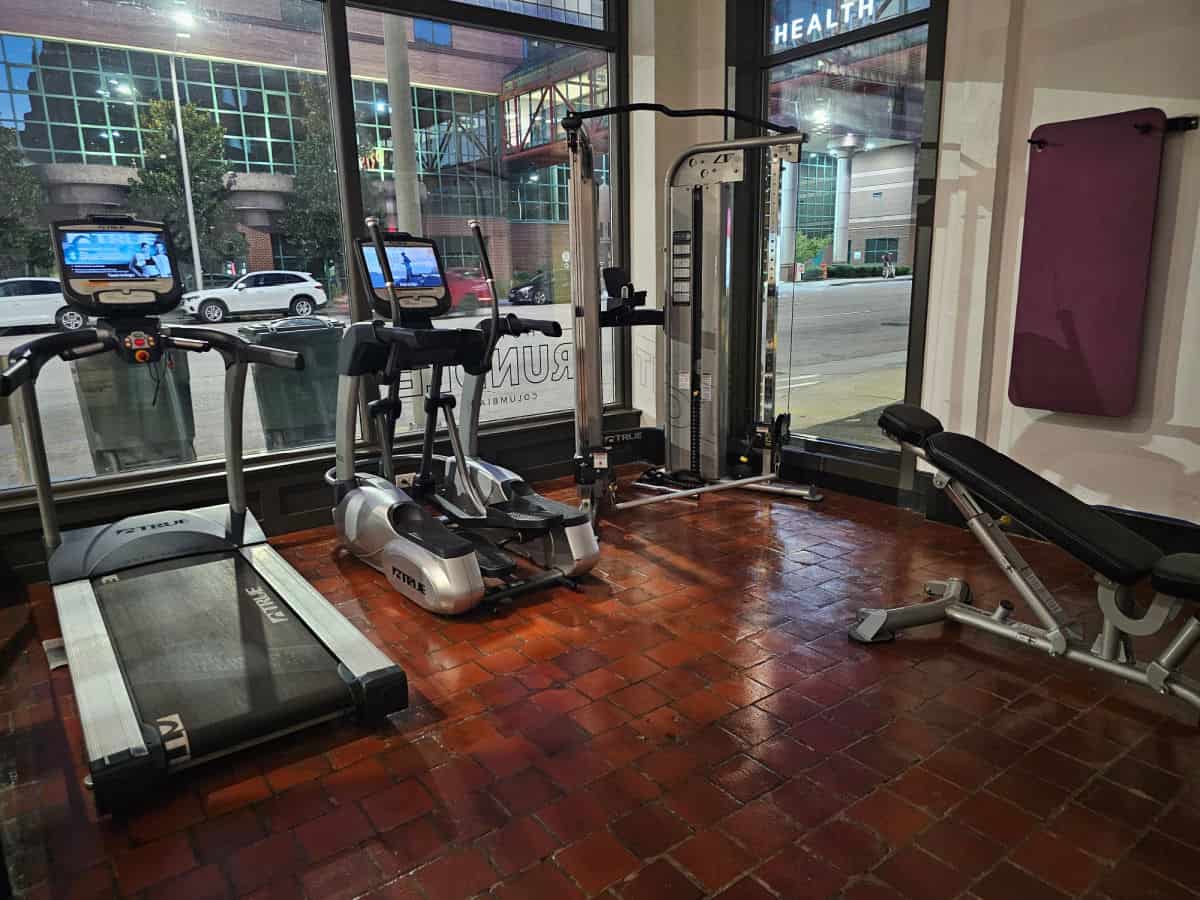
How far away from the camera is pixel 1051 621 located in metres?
2.70

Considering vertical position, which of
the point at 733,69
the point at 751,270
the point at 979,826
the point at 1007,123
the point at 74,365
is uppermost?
the point at 733,69

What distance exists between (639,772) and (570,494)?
287 cm

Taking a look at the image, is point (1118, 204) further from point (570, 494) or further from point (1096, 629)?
point (570, 494)

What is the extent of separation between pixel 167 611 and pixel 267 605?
342 mm

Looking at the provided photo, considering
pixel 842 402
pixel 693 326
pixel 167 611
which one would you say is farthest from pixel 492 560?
pixel 842 402

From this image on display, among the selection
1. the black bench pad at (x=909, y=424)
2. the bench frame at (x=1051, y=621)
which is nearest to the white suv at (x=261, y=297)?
the black bench pad at (x=909, y=424)

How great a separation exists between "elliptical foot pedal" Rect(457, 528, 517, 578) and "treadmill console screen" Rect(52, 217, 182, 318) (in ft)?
5.38

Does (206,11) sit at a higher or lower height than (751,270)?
higher

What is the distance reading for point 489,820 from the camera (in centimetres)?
211

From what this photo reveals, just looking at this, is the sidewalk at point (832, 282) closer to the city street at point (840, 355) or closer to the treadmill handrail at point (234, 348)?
the city street at point (840, 355)

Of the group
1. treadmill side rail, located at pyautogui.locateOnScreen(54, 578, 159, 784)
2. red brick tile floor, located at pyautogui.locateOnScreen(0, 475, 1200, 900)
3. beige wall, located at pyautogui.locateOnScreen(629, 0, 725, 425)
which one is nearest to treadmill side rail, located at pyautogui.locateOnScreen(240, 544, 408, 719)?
red brick tile floor, located at pyautogui.locateOnScreen(0, 475, 1200, 900)

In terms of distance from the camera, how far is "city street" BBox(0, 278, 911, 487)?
4.39 meters

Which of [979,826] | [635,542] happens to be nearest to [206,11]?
[635,542]

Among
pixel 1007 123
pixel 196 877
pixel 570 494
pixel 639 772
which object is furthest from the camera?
pixel 570 494
